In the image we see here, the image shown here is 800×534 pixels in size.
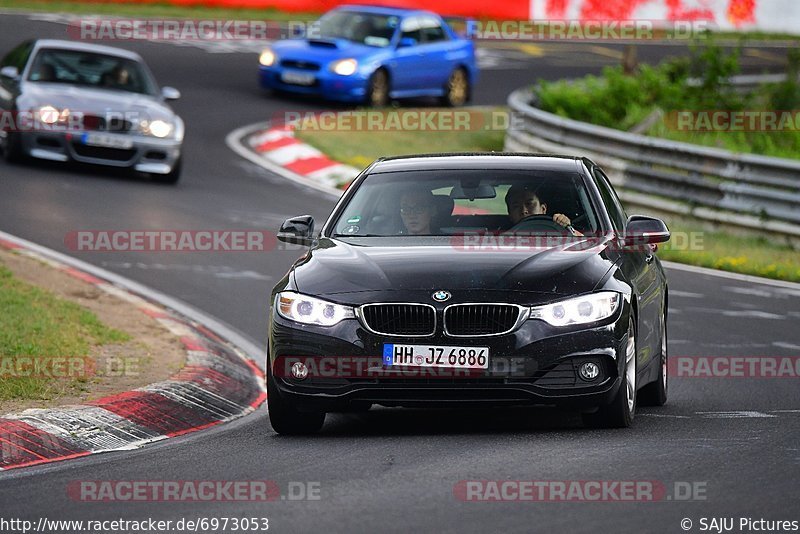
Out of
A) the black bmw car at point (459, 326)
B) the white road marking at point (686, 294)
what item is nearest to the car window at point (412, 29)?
the white road marking at point (686, 294)

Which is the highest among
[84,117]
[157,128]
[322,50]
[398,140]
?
[84,117]

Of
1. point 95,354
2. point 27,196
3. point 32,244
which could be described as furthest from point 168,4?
point 95,354

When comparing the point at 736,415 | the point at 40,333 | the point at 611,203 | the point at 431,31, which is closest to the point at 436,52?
the point at 431,31

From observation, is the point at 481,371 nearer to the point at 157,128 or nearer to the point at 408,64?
the point at 157,128

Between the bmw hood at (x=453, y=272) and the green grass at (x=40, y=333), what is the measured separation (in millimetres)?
1785

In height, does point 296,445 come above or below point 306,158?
above

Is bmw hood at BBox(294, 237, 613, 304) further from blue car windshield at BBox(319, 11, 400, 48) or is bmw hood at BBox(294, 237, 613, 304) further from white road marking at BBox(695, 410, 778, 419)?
blue car windshield at BBox(319, 11, 400, 48)

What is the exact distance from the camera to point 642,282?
920 cm

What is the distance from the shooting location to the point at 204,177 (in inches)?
811

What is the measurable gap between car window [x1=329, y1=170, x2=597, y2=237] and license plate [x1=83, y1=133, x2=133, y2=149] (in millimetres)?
10199

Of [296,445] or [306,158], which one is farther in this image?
[306,158]

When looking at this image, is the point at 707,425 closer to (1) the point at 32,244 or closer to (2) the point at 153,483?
(2) the point at 153,483

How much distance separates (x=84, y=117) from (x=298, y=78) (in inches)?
328

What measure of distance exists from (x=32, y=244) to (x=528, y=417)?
763cm
